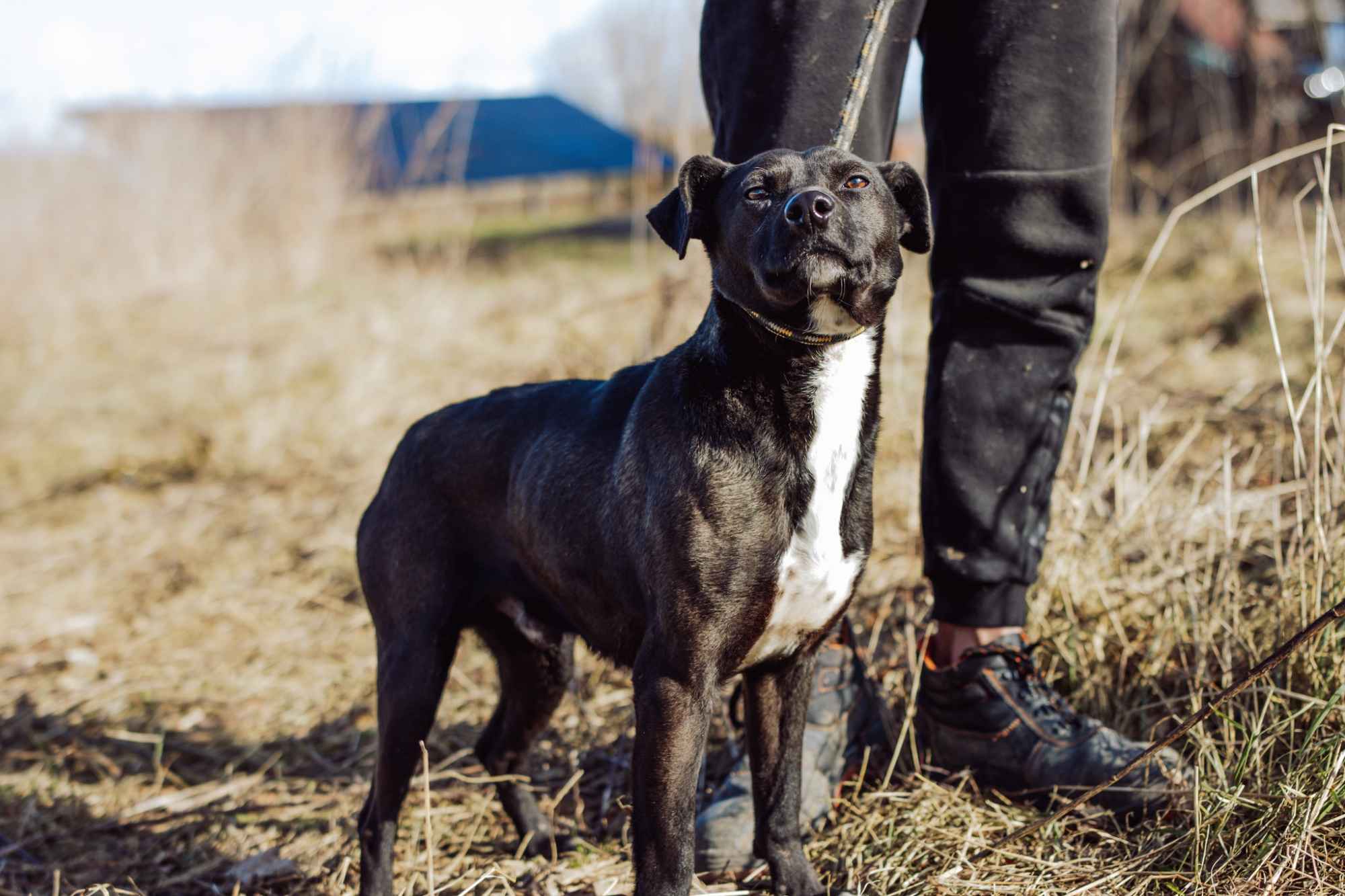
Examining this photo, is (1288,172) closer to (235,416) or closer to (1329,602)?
(1329,602)

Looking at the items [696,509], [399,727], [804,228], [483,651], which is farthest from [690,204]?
[483,651]

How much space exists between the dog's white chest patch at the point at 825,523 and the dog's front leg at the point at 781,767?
178 mm

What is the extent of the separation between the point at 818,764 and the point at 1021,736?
1.40 ft

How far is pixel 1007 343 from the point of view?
2.34m

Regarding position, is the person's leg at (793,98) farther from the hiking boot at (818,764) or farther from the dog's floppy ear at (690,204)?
the dog's floppy ear at (690,204)

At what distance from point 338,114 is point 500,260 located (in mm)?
3220

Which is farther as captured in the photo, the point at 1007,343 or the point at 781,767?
the point at 1007,343

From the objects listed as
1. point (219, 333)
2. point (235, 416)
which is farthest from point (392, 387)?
point (219, 333)

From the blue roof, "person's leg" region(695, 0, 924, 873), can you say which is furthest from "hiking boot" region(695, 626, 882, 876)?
the blue roof

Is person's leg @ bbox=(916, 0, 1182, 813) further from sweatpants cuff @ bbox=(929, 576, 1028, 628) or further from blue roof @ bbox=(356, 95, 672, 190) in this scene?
blue roof @ bbox=(356, 95, 672, 190)

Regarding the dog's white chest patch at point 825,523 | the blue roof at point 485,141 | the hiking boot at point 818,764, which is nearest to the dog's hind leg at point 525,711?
the hiking boot at point 818,764

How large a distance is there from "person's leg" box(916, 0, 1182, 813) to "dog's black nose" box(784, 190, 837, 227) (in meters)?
0.60

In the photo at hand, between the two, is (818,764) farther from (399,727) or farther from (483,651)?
(483,651)

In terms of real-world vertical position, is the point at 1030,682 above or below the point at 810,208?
below
